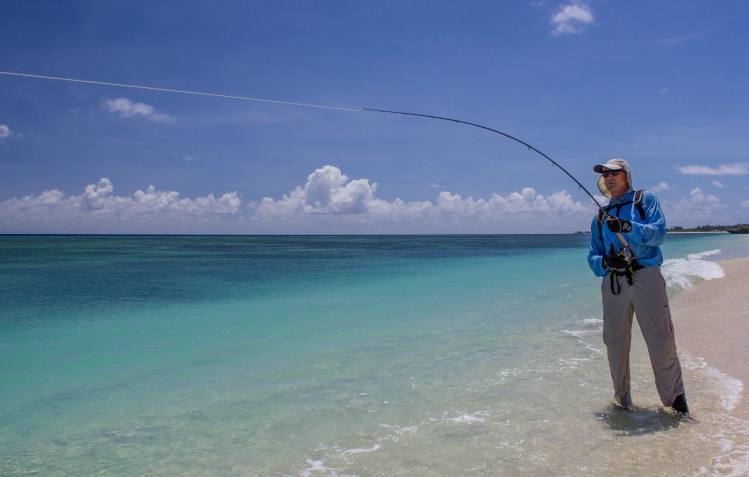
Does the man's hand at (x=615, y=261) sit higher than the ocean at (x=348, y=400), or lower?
higher

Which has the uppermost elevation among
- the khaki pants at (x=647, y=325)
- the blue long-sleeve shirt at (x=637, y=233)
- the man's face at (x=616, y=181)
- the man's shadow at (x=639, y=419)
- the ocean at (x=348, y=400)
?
the man's face at (x=616, y=181)

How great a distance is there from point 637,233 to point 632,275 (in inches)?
14.7

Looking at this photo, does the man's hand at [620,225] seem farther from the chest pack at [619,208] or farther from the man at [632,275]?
the chest pack at [619,208]

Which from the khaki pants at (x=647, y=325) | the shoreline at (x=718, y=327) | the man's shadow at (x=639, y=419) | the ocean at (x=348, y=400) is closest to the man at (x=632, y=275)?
the khaki pants at (x=647, y=325)

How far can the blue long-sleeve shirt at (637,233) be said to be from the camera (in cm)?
394

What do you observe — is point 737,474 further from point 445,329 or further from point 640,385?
point 445,329

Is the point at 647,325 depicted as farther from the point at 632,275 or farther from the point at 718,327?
the point at 718,327

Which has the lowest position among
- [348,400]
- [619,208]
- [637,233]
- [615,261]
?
[348,400]

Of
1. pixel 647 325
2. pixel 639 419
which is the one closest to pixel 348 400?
pixel 639 419

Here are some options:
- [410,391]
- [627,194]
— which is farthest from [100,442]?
[627,194]

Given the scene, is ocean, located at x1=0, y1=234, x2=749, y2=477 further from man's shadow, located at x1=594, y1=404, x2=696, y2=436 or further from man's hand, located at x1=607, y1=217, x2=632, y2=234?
man's hand, located at x1=607, y1=217, x2=632, y2=234

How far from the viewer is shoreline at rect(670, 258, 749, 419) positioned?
577 cm

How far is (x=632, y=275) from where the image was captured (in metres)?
4.13

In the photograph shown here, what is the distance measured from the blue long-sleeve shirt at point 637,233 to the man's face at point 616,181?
0.06 metres
